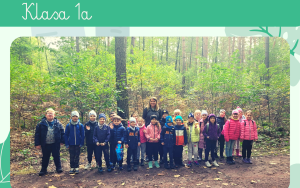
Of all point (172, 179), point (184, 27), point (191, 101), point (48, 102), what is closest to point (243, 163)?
point (172, 179)

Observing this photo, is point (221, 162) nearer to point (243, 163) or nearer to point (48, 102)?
point (243, 163)

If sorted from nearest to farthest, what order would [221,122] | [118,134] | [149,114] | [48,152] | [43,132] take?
[43,132] < [48,152] < [118,134] < [149,114] < [221,122]

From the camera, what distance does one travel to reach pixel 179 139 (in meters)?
4.60

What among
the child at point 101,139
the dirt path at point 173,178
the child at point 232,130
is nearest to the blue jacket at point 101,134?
the child at point 101,139

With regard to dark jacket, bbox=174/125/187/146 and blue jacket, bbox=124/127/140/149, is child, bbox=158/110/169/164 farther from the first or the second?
blue jacket, bbox=124/127/140/149

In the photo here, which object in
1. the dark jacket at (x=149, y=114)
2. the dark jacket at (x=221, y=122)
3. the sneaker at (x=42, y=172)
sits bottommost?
the sneaker at (x=42, y=172)

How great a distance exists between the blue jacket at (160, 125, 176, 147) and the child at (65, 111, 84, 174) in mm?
2266

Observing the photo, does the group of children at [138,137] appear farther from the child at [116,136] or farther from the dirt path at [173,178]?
the dirt path at [173,178]

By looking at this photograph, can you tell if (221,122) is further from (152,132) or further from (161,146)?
(152,132)

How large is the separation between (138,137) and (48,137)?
2348mm

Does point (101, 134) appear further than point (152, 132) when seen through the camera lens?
No

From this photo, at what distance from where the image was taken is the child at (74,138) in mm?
4289

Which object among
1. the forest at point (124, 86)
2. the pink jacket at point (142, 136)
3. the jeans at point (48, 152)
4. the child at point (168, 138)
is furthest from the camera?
the forest at point (124, 86)

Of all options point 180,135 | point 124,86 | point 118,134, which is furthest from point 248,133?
point 124,86
